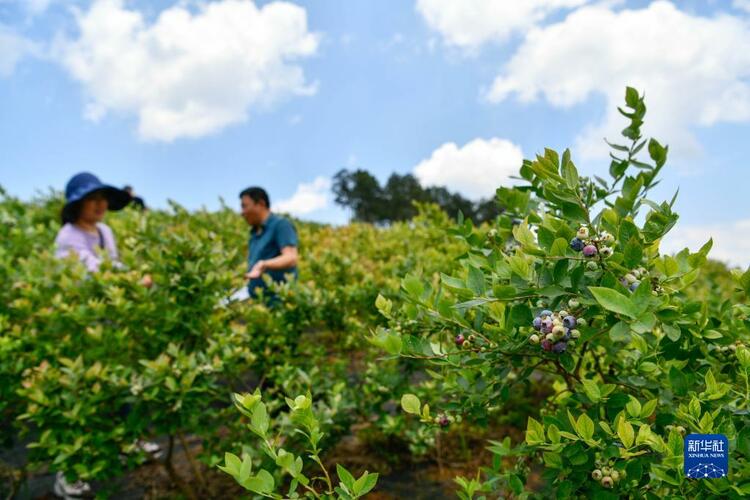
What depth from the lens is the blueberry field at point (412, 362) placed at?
3.92 ft

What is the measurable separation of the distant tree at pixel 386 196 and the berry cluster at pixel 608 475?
4795cm

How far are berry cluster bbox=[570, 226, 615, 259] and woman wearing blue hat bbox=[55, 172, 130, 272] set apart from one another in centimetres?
364

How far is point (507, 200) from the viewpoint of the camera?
1.76 metres

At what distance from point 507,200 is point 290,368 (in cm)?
202

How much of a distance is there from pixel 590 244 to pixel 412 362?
2.19m

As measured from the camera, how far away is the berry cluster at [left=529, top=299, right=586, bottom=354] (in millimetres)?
1108

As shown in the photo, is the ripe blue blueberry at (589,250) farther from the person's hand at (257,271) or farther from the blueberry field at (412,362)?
the person's hand at (257,271)

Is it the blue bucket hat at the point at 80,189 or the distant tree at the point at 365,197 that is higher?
the distant tree at the point at 365,197

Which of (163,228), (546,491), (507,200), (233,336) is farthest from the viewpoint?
(163,228)

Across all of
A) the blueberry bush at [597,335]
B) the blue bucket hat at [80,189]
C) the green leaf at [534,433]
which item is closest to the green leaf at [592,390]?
the blueberry bush at [597,335]

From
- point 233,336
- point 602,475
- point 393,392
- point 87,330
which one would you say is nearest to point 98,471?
point 87,330

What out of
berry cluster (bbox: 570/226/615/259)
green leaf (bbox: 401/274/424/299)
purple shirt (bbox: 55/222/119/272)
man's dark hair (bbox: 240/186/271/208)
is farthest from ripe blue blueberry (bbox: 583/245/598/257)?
purple shirt (bbox: 55/222/119/272)

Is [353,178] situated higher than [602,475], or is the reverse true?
[353,178]

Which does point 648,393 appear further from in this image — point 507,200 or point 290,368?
point 290,368
